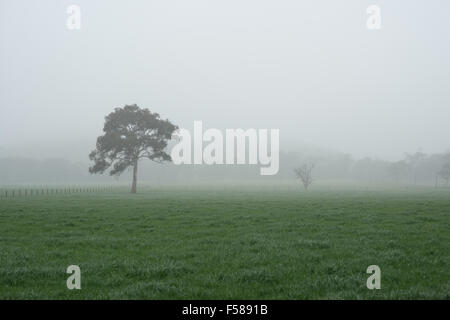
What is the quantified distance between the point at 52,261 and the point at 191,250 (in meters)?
5.55

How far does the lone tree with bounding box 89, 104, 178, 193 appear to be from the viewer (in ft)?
228

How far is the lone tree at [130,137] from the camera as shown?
6944 cm

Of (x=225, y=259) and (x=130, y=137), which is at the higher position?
(x=130, y=137)

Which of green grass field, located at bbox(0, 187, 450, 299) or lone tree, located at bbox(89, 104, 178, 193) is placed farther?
lone tree, located at bbox(89, 104, 178, 193)

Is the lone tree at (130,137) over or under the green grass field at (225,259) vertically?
over

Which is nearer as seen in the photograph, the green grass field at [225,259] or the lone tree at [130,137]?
the green grass field at [225,259]

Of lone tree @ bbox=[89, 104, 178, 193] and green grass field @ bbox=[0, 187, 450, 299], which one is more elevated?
lone tree @ bbox=[89, 104, 178, 193]

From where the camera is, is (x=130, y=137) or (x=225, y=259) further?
(x=130, y=137)

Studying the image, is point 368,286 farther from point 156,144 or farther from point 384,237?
point 156,144

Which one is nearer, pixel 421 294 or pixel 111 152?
pixel 421 294

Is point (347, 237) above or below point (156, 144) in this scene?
below

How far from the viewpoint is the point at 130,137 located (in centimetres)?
6975
